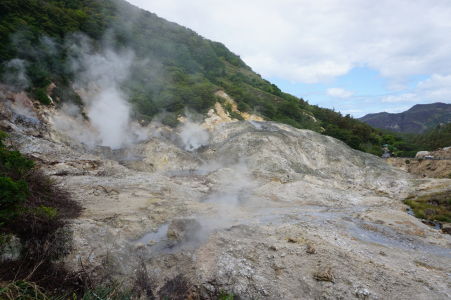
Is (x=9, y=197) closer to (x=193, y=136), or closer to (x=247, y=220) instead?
(x=247, y=220)

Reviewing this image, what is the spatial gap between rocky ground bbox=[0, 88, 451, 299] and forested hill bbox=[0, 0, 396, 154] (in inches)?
196

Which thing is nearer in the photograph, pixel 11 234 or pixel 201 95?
Answer: pixel 11 234

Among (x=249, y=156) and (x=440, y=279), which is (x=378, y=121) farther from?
(x=440, y=279)

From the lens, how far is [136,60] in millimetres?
39156

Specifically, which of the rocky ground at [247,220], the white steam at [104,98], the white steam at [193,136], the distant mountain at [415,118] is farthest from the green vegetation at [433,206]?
the distant mountain at [415,118]

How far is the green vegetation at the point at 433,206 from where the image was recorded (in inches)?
675

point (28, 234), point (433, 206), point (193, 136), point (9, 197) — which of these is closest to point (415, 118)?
point (433, 206)

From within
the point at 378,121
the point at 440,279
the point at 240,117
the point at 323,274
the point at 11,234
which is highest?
the point at 378,121

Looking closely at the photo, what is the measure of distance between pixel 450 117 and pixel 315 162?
165 meters

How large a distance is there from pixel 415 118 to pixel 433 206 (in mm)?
172458

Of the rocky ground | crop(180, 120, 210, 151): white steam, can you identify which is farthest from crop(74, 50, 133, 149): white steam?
crop(180, 120, 210, 151): white steam

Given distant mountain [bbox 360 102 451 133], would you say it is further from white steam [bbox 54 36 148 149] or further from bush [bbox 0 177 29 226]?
bush [bbox 0 177 29 226]

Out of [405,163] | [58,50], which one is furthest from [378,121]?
[58,50]

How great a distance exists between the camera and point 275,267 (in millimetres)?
9023
